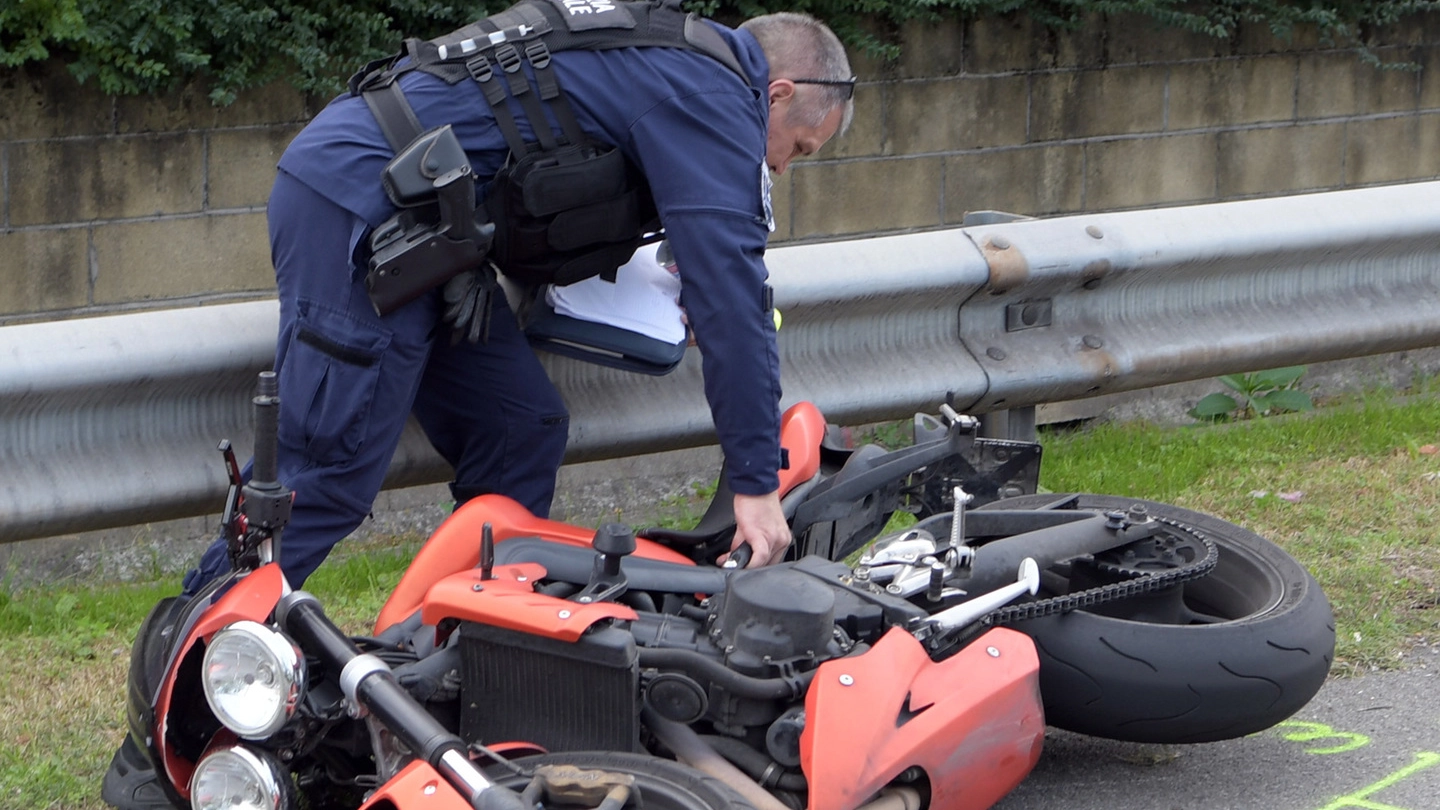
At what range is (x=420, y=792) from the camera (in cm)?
218

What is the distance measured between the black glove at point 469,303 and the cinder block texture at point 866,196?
3.47m

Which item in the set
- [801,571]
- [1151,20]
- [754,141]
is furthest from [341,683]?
[1151,20]

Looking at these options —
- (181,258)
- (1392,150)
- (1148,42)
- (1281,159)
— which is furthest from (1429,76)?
(181,258)

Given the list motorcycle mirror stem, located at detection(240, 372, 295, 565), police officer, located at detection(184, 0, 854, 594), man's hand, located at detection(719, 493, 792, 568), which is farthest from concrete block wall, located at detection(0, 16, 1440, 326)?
motorcycle mirror stem, located at detection(240, 372, 295, 565)

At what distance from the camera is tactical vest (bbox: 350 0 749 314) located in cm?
317

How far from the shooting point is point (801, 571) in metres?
2.77

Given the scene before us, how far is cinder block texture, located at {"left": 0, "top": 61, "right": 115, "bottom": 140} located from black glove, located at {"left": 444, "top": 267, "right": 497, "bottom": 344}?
286 cm

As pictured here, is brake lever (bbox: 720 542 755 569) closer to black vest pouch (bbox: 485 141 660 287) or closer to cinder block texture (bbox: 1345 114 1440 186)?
black vest pouch (bbox: 485 141 660 287)

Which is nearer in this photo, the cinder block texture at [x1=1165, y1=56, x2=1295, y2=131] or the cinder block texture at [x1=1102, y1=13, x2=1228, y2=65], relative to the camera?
the cinder block texture at [x1=1102, y1=13, x2=1228, y2=65]

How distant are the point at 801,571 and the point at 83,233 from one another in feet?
12.7

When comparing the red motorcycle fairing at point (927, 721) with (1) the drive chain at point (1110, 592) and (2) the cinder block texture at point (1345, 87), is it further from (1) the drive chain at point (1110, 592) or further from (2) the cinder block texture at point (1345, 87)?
(2) the cinder block texture at point (1345, 87)

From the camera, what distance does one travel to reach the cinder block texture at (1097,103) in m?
7.24

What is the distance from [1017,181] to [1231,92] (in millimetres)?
1200

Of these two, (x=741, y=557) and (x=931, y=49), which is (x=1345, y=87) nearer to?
(x=931, y=49)
